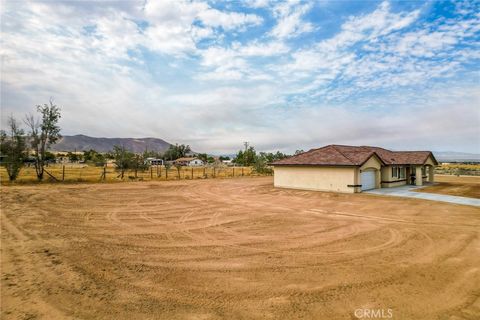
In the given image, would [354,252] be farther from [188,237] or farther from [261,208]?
[261,208]

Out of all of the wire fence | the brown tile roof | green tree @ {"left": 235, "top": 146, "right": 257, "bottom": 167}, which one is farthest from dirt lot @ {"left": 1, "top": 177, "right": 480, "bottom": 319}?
green tree @ {"left": 235, "top": 146, "right": 257, "bottom": 167}

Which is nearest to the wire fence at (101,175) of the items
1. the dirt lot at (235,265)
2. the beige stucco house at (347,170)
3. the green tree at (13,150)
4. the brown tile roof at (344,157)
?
the green tree at (13,150)

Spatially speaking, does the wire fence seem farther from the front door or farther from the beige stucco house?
the front door

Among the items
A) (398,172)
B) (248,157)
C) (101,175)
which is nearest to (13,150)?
(101,175)

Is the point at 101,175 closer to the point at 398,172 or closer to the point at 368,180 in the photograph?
the point at 368,180

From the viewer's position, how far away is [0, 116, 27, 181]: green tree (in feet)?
82.1

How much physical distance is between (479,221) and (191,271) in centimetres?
1319

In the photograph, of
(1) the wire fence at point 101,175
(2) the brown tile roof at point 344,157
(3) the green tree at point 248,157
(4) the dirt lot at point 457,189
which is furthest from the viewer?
(3) the green tree at point 248,157

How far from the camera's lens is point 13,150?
83.4 feet

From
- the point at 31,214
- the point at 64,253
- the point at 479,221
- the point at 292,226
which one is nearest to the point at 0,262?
the point at 64,253

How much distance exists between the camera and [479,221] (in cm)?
1181

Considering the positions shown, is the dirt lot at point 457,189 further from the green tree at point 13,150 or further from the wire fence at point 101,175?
the green tree at point 13,150

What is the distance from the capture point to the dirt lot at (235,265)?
15.6ft

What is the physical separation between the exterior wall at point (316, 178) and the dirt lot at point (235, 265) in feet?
30.6
